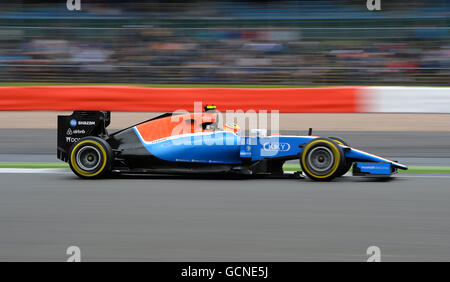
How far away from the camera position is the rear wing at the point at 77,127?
7750mm

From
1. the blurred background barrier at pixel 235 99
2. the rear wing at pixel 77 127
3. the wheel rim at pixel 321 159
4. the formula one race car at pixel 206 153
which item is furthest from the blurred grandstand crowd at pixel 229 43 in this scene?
the wheel rim at pixel 321 159

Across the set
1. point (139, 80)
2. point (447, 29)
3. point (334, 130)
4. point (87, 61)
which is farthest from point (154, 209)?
point (447, 29)

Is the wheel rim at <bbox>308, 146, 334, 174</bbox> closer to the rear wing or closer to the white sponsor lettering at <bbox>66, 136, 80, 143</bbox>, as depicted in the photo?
the rear wing

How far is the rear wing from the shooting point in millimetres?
7750

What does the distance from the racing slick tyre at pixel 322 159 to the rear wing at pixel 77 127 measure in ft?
8.52

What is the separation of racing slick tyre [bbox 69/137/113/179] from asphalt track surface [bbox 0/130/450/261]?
0.47 ft

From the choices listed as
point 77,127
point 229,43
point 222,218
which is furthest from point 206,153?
point 229,43

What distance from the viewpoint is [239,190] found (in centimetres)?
672

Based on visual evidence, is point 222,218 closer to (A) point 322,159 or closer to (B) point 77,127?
(A) point 322,159

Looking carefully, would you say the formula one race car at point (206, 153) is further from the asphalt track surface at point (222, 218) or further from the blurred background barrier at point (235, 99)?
the blurred background barrier at point (235, 99)

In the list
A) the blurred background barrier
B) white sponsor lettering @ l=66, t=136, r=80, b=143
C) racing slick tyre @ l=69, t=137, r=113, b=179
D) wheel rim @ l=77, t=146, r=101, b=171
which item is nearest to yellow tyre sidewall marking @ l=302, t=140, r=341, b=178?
racing slick tyre @ l=69, t=137, r=113, b=179

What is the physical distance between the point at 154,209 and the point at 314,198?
1.64 metres
